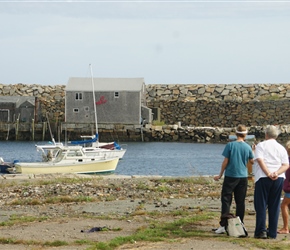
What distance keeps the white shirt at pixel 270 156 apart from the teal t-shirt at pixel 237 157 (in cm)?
40

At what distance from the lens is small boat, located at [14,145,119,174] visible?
36.4m

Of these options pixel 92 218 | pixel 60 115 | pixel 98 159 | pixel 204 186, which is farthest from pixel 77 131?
pixel 92 218

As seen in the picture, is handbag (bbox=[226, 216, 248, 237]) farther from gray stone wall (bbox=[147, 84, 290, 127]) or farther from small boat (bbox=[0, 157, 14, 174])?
gray stone wall (bbox=[147, 84, 290, 127])

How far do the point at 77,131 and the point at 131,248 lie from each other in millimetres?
64888

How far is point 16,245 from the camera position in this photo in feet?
38.8

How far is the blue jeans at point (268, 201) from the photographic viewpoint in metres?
12.1

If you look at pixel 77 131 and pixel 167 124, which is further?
pixel 167 124

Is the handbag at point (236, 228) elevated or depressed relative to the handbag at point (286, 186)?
depressed

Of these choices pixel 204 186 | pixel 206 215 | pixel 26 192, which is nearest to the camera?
pixel 206 215

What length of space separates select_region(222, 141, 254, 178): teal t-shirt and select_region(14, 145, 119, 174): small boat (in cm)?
2403

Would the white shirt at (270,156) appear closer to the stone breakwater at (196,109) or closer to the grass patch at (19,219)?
the grass patch at (19,219)

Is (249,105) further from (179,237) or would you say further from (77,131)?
(179,237)

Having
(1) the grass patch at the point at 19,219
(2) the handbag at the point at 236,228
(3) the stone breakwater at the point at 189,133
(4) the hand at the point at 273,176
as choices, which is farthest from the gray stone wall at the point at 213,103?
(4) the hand at the point at 273,176

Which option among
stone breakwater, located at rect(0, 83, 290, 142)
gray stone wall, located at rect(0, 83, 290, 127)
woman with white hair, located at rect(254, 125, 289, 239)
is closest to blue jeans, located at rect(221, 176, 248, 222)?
woman with white hair, located at rect(254, 125, 289, 239)
